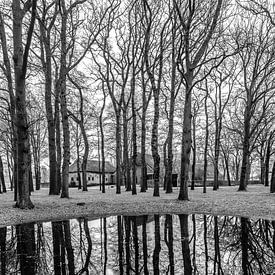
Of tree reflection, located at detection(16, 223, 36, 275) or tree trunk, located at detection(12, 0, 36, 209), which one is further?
tree trunk, located at detection(12, 0, 36, 209)

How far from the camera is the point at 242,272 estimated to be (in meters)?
4.66

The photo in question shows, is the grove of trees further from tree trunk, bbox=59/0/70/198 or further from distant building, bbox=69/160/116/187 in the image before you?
distant building, bbox=69/160/116/187

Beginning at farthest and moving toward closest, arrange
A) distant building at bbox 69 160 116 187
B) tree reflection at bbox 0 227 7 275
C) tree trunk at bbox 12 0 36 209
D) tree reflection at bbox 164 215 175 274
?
distant building at bbox 69 160 116 187 → tree trunk at bbox 12 0 36 209 → tree reflection at bbox 0 227 7 275 → tree reflection at bbox 164 215 175 274

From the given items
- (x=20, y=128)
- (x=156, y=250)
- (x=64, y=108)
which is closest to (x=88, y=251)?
(x=156, y=250)

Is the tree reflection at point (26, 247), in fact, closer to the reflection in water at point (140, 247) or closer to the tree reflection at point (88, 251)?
the reflection in water at point (140, 247)

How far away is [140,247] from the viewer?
6227mm

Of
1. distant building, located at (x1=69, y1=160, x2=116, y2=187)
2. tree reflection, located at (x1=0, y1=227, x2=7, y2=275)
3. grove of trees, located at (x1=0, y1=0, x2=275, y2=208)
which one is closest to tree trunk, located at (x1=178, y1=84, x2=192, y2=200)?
grove of trees, located at (x1=0, y1=0, x2=275, y2=208)

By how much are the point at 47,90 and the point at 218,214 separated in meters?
14.0

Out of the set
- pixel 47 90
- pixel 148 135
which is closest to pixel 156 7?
pixel 47 90

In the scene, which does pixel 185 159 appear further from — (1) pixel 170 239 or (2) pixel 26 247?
(2) pixel 26 247

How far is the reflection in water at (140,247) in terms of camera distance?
4953 millimetres

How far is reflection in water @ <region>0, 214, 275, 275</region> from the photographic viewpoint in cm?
495

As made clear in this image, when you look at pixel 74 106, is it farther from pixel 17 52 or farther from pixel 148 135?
pixel 17 52

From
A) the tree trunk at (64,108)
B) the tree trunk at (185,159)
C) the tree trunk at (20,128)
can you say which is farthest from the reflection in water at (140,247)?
the tree trunk at (64,108)
